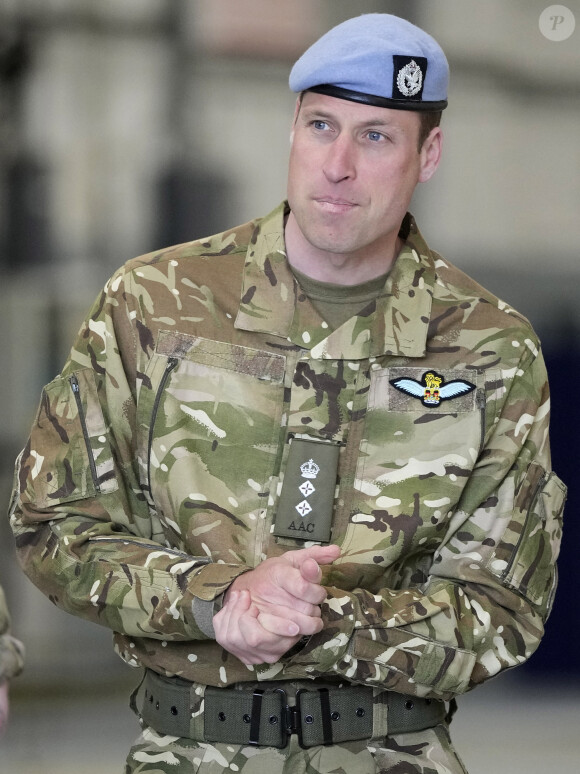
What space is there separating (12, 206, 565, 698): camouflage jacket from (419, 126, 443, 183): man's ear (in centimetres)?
21

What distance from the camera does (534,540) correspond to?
2246mm

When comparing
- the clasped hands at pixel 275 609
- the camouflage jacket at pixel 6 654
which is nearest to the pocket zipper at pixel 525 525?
the clasped hands at pixel 275 609

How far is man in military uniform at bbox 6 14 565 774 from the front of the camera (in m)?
2.11

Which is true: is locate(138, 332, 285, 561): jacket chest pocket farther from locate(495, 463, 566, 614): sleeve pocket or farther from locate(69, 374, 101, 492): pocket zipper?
locate(495, 463, 566, 614): sleeve pocket

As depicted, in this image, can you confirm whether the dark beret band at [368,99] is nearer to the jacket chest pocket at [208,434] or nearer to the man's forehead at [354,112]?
the man's forehead at [354,112]

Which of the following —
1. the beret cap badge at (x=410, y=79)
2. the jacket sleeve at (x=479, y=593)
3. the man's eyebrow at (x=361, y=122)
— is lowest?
the jacket sleeve at (x=479, y=593)

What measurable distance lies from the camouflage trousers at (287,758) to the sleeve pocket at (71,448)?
1.34 feet

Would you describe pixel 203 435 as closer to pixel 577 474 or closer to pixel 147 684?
pixel 147 684

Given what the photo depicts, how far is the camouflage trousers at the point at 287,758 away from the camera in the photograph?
210 cm

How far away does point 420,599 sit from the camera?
214 cm

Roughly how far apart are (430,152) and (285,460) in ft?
1.88

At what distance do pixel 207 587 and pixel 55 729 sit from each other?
1627mm

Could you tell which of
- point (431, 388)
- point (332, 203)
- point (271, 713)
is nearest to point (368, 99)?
point (332, 203)

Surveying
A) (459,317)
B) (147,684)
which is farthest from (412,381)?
(147,684)
